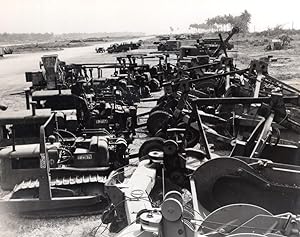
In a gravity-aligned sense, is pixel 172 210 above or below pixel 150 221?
above

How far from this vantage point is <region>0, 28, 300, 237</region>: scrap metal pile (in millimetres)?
4133

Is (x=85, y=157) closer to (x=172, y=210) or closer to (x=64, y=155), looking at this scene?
(x=64, y=155)

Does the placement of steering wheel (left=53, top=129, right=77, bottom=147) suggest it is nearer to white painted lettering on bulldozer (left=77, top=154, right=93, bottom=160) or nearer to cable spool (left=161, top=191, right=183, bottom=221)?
white painted lettering on bulldozer (left=77, top=154, right=93, bottom=160)

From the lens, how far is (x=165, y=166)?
6547mm

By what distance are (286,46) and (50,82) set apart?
148 feet

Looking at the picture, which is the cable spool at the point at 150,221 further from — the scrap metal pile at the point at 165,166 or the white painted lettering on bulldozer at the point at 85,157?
A: the white painted lettering on bulldozer at the point at 85,157

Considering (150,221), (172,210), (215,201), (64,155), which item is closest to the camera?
(172,210)

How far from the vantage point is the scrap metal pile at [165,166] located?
4.13 metres

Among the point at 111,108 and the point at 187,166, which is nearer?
the point at 187,166

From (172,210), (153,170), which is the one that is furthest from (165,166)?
(172,210)

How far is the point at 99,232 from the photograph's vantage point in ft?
22.1

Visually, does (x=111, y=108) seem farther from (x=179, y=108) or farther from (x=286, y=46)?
(x=286, y=46)

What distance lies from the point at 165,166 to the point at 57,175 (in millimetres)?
2238

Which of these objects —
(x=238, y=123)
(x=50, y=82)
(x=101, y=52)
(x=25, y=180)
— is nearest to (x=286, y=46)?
(x=101, y=52)
